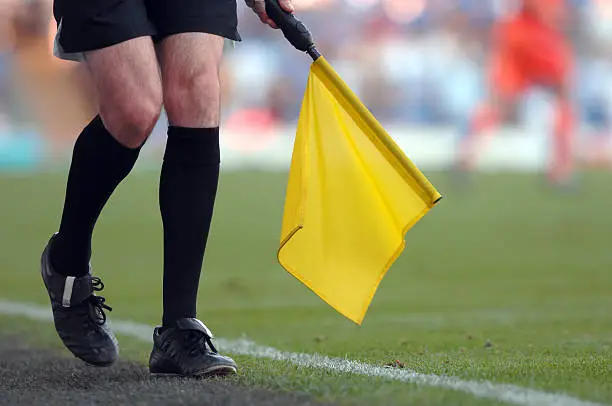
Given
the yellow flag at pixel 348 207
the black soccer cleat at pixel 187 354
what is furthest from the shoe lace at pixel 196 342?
the yellow flag at pixel 348 207

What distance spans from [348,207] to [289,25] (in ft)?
1.65

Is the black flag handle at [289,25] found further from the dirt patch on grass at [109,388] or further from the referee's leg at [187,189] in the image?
the dirt patch on grass at [109,388]

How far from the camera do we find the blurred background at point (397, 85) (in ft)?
57.6

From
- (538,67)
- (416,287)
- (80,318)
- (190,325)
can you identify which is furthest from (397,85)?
(190,325)

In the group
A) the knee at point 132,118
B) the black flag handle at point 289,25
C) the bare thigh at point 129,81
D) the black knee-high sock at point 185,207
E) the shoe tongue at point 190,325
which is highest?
the black flag handle at point 289,25

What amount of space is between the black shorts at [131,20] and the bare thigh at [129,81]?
3 centimetres

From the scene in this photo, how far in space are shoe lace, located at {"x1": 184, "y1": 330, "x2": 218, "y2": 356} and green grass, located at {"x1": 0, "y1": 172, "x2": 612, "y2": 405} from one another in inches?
4.9

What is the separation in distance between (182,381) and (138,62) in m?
0.76

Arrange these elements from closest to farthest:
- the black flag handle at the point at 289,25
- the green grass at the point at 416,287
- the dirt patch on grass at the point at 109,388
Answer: the dirt patch on grass at the point at 109,388
the green grass at the point at 416,287
the black flag handle at the point at 289,25

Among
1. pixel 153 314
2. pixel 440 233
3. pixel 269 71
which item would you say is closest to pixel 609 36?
pixel 269 71

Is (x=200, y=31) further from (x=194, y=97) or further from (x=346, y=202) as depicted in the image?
(x=346, y=202)

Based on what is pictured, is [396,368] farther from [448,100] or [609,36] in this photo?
[609,36]

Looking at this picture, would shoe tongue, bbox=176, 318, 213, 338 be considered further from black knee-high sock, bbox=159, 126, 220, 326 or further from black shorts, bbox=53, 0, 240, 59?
black shorts, bbox=53, 0, 240, 59

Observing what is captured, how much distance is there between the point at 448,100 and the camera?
2017 cm
